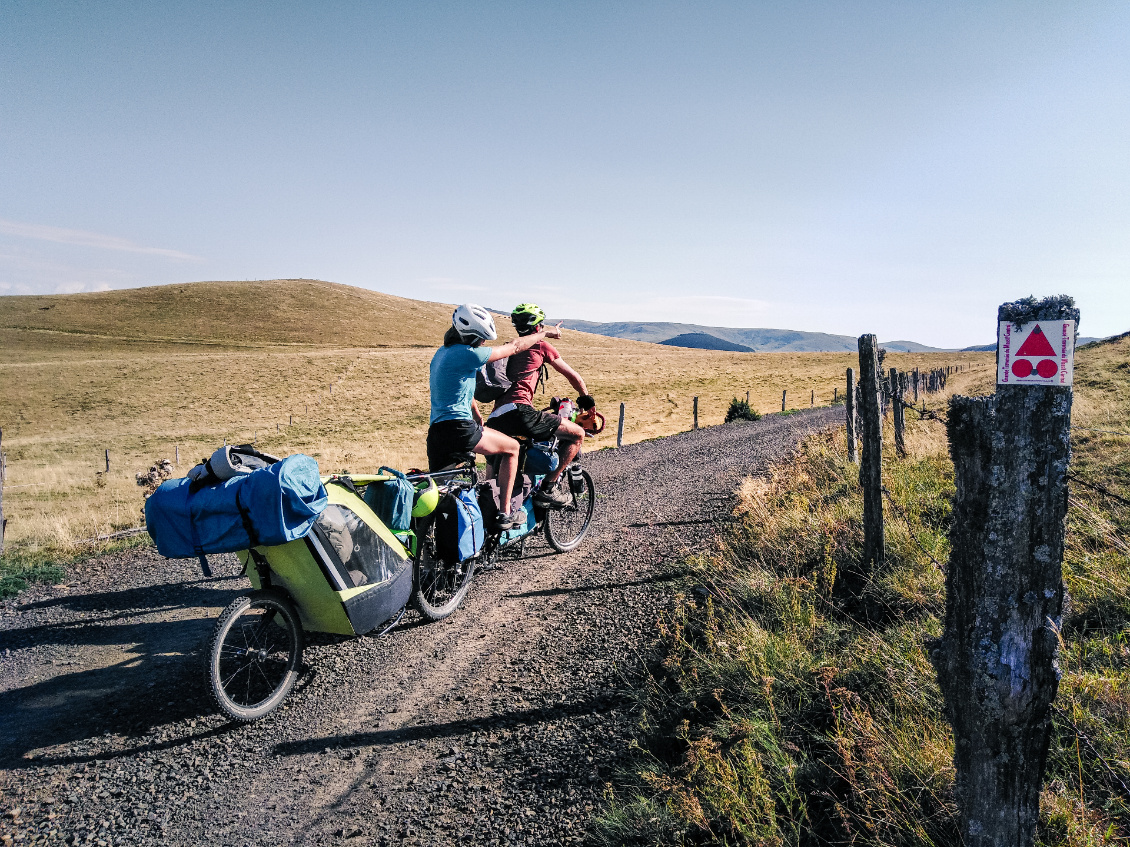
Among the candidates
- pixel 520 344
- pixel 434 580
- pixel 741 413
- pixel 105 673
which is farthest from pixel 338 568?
pixel 741 413

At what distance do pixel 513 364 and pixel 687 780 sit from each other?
4168 millimetres

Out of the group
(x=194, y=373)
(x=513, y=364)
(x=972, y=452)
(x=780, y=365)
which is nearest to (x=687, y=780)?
(x=972, y=452)

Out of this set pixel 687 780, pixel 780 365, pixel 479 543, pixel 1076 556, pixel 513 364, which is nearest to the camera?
pixel 687 780

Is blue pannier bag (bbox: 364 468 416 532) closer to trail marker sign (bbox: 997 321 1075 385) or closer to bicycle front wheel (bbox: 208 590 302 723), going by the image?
bicycle front wheel (bbox: 208 590 302 723)

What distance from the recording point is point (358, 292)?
4961 inches

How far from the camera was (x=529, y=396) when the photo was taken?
631 cm

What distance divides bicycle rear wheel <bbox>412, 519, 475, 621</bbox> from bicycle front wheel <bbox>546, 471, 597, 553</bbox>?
1.58 metres

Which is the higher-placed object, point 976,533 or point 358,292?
point 358,292

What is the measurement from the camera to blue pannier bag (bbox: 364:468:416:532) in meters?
4.66

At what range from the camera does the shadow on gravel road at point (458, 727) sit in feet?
11.9

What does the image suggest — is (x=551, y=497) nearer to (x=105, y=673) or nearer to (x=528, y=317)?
(x=528, y=317)

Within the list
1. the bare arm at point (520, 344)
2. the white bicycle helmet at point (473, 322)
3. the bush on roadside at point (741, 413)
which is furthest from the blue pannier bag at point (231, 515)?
the bush on roadside at point (741, 413)

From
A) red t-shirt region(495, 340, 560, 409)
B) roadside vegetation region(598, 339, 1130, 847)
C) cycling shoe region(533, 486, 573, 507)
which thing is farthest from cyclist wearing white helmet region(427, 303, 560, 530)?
roadside vegetation region(598, 339, 1130, 847)

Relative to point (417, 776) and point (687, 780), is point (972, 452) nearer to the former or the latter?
point (687, 780)
